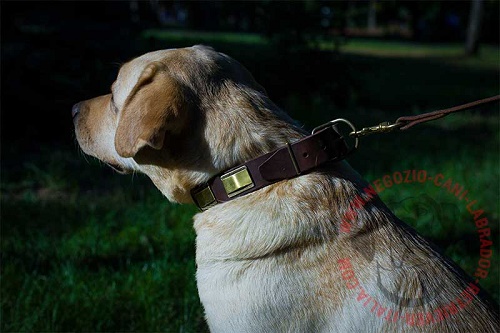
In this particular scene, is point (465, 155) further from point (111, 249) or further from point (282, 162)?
point (282, 162)

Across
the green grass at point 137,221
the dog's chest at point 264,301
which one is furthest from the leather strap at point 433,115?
the green grass at point 137,221

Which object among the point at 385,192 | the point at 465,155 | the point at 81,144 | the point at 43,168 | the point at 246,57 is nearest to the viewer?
the point at 81,144

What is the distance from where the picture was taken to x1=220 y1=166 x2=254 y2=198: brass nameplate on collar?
8.04 ft

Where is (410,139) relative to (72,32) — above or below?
below

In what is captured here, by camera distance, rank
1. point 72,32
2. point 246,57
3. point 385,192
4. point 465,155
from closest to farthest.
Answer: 1. point 385,192
2. point 465,155
3. point 72,32
4. point 246,57

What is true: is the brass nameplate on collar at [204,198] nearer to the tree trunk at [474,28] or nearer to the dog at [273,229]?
the dog at [273,229]

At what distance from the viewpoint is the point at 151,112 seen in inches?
95.2

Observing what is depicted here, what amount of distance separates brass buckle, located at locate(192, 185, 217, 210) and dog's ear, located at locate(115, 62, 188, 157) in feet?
0.94

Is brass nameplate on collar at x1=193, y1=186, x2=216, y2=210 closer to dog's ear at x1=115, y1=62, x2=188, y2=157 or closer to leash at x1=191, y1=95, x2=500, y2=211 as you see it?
leash at x1=191, y1=95, x2=500, y2=211

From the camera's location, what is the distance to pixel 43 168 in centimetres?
631

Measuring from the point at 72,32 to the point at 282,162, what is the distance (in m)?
6.31

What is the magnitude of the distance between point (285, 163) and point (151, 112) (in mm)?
581

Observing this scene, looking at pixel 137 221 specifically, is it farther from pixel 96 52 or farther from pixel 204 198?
pixel 96 52

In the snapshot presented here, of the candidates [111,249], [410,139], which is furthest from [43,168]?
[410,139]
